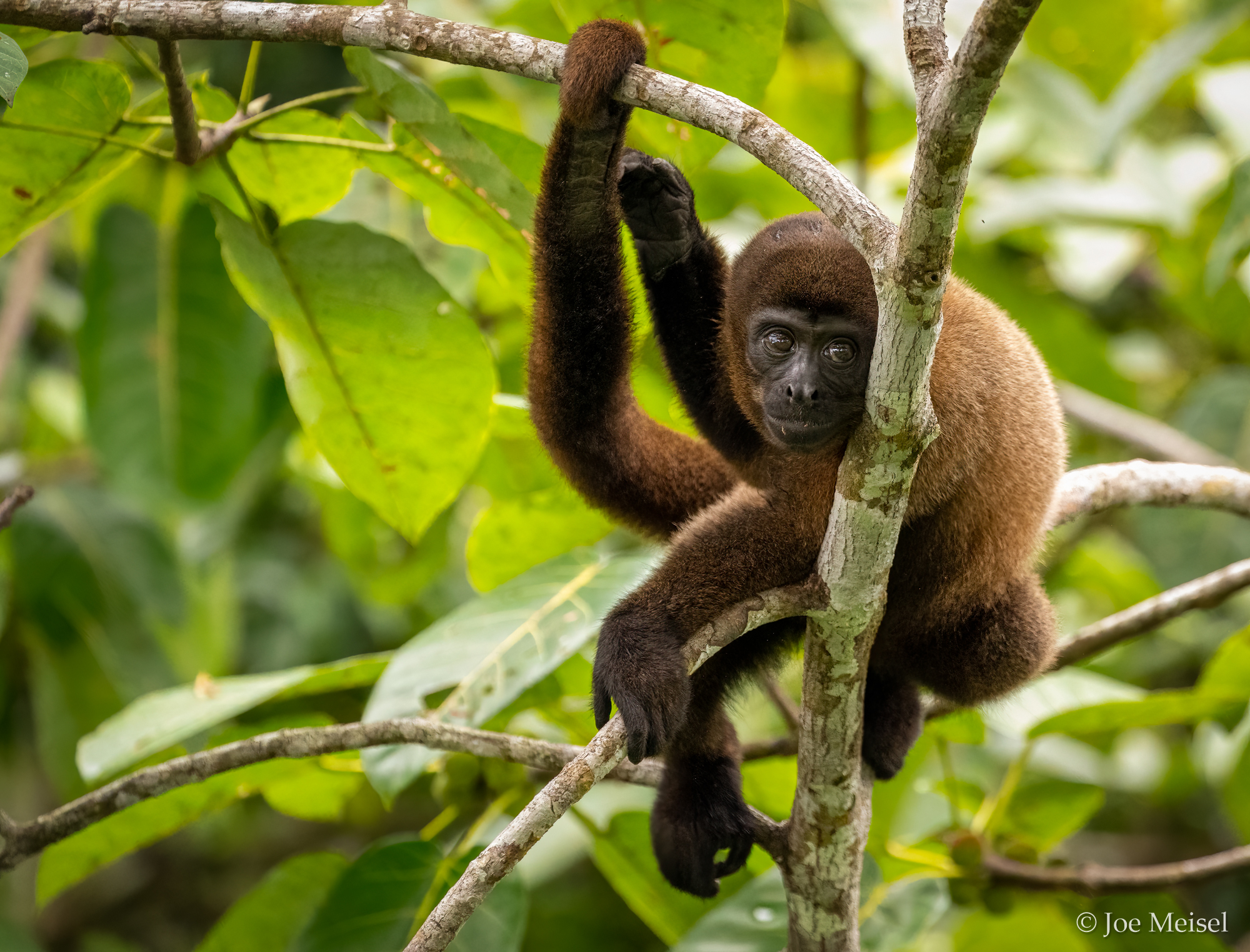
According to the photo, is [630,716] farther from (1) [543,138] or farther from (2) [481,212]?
(1) [543,138]

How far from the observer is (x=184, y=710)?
2832mm

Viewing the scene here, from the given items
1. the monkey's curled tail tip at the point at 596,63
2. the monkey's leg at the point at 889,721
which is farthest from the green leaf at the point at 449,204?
the monkey's leg at the point at 889,721

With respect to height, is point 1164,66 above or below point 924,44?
above

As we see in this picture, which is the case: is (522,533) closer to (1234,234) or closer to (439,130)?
(439,130)

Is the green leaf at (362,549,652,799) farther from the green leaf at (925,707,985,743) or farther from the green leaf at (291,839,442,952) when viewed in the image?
the green leaf at (925,707,985,743)

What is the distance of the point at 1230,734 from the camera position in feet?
11.0

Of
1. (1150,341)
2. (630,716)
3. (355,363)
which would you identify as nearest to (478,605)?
(355,363)

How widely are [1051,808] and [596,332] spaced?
2054 mm

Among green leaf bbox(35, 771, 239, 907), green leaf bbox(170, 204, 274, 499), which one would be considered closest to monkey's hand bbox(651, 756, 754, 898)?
green leaf bbox(35, 771, 239, 907)

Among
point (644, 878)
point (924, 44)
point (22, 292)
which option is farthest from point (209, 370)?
point (924, 44)

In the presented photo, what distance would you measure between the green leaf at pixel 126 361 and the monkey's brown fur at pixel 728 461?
1.83m

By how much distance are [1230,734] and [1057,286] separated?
9.45 feet

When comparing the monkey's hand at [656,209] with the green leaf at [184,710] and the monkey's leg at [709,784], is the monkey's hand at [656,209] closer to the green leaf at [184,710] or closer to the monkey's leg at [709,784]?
the monkey's leg at [709,784]

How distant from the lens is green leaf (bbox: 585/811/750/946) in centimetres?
301
